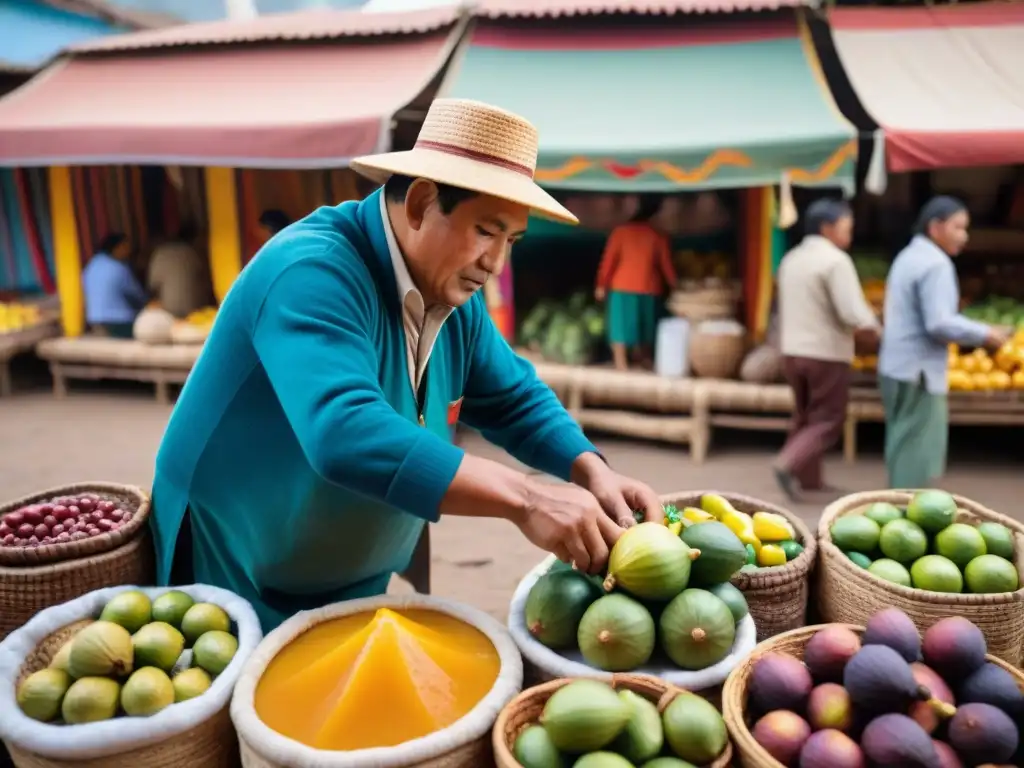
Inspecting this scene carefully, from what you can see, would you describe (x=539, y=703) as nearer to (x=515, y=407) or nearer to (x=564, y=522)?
(x=564, y=522)

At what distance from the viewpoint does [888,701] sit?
1.33 m

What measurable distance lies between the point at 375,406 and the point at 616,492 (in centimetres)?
66

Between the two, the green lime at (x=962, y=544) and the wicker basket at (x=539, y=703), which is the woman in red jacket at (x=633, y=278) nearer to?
the green lime at (x=962, y=544)

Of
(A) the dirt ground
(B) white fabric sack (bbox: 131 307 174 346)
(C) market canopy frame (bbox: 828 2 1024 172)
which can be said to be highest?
(C) market canopy frame (bbox: 828 2 1024 172)

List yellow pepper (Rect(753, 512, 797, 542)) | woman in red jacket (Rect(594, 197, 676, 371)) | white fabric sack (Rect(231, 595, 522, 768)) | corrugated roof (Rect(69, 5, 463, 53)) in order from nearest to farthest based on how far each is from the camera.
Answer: white fabric sack (Rect(231, 595, 522, 768)) → yellow pepper (Rect(753, 512, 797, 542)) → woman in red jacket (Rect(594, 197, 676, 371)) → corrugated roof (Rect(69, 5, 463, 53))

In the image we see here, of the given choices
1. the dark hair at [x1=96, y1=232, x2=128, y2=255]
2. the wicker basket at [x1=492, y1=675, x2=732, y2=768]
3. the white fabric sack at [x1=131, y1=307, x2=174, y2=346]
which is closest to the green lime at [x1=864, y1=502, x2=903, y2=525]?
the wicker basket at [x1=492, y1=675, x2=732, y2=768]

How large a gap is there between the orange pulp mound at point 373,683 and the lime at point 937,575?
3.50 ft

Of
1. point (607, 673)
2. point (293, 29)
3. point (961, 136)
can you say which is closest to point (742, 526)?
point (607, 673)

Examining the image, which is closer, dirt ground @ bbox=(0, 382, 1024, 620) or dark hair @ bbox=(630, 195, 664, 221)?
dirt ground @ bbox=(0, 382, 1024, 620)

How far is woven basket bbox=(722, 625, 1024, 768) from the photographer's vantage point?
1.29m

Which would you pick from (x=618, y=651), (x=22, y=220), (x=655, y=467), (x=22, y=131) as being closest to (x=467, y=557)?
(x=655, y=467)

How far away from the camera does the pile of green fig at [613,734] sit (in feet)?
4.21

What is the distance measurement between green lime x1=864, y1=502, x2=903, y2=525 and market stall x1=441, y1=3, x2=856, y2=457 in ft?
11.8

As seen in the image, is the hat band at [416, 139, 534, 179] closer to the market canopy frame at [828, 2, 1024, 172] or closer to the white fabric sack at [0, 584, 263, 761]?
the white fabric sack at [0, 584, 263, 761]
